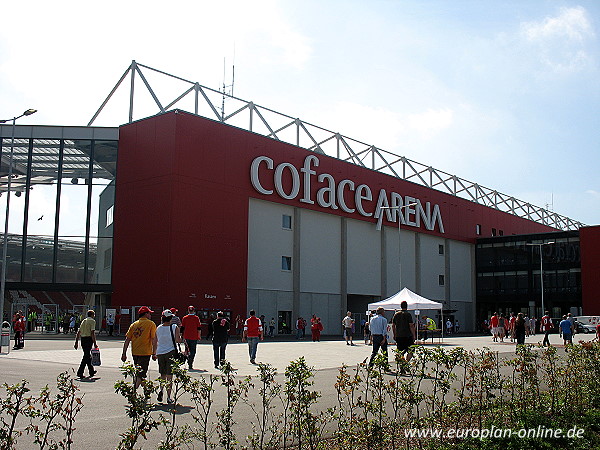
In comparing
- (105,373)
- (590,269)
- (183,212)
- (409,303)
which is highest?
(183,212)

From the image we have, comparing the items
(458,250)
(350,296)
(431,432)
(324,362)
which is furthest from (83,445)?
(458,250)

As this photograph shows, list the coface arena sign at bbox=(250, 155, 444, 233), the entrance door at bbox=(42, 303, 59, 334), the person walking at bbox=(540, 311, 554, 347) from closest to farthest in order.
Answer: the person walking at bbox=(540, 311, 554, 347) → the entrance door at bbox=(42, 303, 59, 334) → the coface arena sign at bbox=(250, 155, 444, 233)

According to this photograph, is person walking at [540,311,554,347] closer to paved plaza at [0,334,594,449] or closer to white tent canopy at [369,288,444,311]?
white tent canopy at [369,288,444,311]

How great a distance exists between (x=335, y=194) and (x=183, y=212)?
1410 cm

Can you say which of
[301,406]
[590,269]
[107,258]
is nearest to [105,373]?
[301,406]

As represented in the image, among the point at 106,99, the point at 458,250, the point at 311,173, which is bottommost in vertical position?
the point at 458,250

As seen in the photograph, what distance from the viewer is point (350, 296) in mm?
51531

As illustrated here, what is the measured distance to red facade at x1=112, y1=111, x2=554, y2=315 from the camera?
1426 inches

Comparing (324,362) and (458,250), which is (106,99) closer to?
(324,362)

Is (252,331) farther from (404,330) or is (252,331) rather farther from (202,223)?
(202,223)

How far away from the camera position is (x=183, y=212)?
3678 cm

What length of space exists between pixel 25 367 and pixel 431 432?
1418 centimetres

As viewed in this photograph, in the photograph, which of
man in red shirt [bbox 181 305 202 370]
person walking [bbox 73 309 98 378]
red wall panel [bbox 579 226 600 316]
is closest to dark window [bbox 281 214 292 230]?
man in red shirt [bbox 181 305 202 370]

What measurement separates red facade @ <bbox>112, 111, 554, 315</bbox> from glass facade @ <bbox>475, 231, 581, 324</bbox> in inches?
1214
